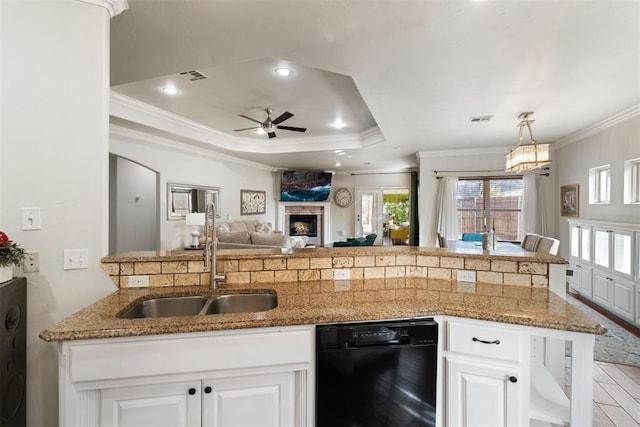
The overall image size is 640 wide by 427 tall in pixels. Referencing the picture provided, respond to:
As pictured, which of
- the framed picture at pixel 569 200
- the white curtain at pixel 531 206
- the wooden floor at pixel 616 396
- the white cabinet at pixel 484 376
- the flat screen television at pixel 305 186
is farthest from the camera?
the flat screen television at pixel 305 186

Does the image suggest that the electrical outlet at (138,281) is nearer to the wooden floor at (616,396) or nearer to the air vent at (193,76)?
the air vent at (193,76)

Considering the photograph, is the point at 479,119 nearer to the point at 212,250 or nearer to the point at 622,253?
the point at 622,253

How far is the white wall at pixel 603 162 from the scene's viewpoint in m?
3.49

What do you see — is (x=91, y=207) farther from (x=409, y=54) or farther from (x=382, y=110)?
(x=382, y=110)

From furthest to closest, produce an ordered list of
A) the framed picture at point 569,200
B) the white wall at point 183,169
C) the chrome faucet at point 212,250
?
the framed picture at point 569,200 → the white wall at point 183,169 → the chrome faucet at point 212,250

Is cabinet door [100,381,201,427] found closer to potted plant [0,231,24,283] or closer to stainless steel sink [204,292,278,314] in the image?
stainless steel sink [204,292,278,314]

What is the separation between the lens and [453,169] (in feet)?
18.7

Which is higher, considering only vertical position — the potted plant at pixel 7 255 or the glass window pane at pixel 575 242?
the potted plant at pixel 7 255

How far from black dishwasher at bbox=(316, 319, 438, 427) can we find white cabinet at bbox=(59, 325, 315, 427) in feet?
0.28

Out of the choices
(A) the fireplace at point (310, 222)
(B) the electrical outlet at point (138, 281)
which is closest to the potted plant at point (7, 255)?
(B) the electrical outlet at point (138, 281)

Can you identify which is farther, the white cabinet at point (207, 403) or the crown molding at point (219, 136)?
the crown molding at point (219, 136)

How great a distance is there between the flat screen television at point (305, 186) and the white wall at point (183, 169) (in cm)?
88

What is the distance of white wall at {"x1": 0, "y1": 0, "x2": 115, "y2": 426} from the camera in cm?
145

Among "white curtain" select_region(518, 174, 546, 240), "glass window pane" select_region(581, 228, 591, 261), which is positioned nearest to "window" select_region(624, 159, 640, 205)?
"glass window pane" select_region(581, 228, 591, 261)
